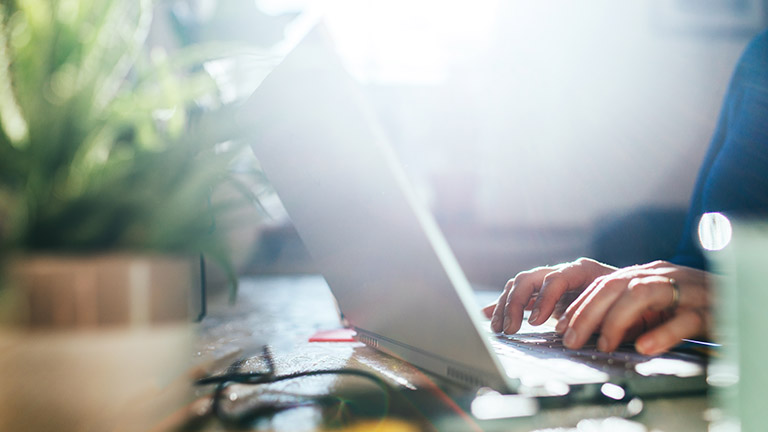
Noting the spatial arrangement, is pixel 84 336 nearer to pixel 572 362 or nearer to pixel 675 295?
pixel 572 362

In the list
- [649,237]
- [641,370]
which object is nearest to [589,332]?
[641,370]

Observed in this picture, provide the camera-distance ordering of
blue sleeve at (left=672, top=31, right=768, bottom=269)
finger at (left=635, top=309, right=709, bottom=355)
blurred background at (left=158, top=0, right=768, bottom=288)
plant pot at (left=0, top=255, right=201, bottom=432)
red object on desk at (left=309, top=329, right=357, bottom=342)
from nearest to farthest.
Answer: plant pot at (left=0, top=255, right=201, bottom=432)
finger at (left=635, top=309, right=709, bottom=355)
red object on desk at (left=309, top=329, right=357, bottom=342)
blue sleeve at (left=672, top=31, right=768, bottom=269)
blurred background at (left=158, top=0, right=768, bottom=288)

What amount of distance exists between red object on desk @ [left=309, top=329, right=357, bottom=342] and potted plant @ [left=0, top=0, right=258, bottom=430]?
39cm

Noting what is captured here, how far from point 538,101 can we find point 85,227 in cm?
327

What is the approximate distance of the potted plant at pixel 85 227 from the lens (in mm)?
286

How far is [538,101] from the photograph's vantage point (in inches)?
128

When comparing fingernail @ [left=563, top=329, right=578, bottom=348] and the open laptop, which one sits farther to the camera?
fingernail @ [left=563, top=329, right=578, bottom=348]

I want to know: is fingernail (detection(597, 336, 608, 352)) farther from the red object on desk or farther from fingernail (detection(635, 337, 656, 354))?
the red object on desk

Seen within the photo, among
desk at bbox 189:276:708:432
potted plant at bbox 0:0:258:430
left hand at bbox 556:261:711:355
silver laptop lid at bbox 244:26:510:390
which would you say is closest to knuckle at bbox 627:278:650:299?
left hand at bbox 556:261:711:355

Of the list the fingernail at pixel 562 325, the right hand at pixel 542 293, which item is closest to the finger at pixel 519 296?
the right hand at pixel 542 293

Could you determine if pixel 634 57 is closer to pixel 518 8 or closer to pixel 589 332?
pixel 518 8

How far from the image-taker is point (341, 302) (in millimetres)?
670

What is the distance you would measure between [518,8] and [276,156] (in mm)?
3060

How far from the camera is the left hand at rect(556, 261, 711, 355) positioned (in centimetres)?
54
